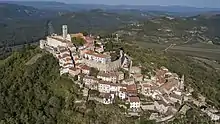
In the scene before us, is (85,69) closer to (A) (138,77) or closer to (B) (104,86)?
(B) (104,86)

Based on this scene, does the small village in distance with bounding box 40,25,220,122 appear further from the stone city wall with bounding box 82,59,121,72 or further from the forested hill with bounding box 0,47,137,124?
the forested hill with bounding box 0,47,137,124

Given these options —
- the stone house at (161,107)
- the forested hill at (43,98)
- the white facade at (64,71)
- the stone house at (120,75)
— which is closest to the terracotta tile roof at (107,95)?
the forested hill at (43,98)

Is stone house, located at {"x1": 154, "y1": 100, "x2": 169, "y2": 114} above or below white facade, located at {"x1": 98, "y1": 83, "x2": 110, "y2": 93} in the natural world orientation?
below

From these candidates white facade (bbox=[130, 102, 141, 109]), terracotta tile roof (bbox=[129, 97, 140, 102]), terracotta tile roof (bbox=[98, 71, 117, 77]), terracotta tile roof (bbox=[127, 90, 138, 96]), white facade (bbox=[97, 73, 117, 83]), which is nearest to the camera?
white facade (bbox=[130, 102, 141, 109])

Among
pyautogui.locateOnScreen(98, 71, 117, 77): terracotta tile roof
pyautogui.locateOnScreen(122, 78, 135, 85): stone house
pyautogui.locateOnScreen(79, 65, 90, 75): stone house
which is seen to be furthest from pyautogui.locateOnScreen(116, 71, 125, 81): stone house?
pyautogui.locateOnScreen(79, 65, 90, 75): stone house

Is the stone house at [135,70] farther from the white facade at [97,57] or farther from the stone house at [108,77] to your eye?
the stone house at [108,77]

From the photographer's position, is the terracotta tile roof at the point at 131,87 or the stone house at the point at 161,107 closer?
the stone house at the point at 161,107

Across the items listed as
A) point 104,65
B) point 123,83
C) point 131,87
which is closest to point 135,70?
point 104,65

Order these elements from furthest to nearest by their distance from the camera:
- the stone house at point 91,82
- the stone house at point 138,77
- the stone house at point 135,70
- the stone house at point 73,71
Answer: the stone house at point 135,70, the stone house at point 73,71, the stone house at point 138,77, the stone house at point 91,82
